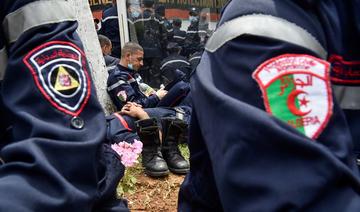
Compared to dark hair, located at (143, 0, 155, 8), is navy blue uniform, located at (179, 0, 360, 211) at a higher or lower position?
higher

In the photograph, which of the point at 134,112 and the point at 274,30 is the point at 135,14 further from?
the point at 274,30

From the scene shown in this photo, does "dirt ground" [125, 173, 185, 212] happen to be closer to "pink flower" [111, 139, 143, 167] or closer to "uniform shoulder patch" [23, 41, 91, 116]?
"pink flower" [111, 139, 143, 167]

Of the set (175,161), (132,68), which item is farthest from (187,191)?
(132,68)

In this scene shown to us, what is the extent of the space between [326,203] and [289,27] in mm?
356

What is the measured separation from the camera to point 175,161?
4.12m

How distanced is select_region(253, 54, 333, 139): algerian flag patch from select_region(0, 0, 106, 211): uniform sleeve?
0.43 m

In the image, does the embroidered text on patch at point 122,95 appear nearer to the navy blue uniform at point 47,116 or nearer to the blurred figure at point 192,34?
the navy blue uniform at point 47,116

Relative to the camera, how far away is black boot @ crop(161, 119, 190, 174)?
13.5ft

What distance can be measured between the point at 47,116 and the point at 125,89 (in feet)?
12.3

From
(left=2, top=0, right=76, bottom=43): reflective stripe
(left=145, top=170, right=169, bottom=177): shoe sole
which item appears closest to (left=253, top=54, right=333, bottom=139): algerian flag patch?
(left=2, top=0, right=76, bottom=43): reflective stripe

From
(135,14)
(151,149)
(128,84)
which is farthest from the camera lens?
(135,14)

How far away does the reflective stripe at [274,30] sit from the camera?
114 cm

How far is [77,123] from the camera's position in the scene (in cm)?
128

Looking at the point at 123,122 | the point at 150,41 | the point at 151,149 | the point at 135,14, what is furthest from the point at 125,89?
the point at 150,41
